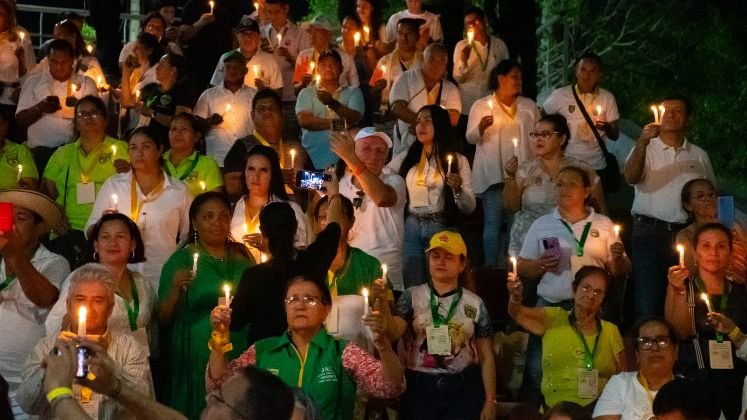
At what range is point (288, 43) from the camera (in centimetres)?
1469

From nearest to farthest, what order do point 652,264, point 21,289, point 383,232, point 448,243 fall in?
point 21,289 < point 448,243 < point 383,232 < point 652,264

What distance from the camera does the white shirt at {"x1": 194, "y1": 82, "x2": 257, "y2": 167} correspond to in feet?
39.1

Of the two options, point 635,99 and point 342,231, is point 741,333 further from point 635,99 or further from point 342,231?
point 635,99

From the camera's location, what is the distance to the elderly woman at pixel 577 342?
799cm

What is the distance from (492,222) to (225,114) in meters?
2.51

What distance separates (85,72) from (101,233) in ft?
20.9

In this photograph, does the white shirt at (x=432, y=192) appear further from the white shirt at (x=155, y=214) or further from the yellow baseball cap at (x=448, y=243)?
the yellow baseball cap at (x=448, y=243)

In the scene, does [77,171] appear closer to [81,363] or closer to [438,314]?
[438,314]

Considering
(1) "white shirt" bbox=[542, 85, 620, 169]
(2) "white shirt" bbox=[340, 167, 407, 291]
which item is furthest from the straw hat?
(1) "white shirt" bbox=[542, 85, 620, 169]

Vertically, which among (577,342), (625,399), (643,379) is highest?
(577,342)

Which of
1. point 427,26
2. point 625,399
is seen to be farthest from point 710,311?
point 427,26

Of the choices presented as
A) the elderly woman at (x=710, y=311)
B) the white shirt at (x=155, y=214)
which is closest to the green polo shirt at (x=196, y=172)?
the white shirt at (x=155, y=214)

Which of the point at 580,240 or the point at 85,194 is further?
the point at 85,194

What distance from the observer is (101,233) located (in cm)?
777
